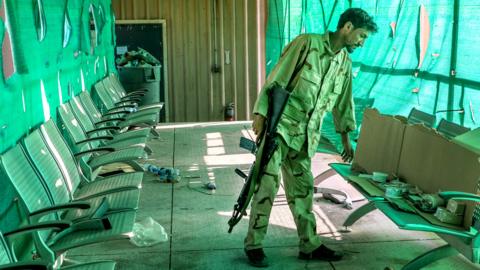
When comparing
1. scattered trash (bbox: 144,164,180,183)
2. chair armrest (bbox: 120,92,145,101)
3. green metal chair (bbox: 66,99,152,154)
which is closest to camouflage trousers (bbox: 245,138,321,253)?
green metal chair (bbox: 66,99,152,154)

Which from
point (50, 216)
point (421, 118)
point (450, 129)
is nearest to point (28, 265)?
point (50, 216)

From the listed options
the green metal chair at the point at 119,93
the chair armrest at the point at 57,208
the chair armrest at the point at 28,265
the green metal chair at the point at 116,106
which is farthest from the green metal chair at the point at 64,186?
the green metal chair at the point at 119,93

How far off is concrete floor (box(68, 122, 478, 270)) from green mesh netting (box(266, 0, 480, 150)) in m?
0.97

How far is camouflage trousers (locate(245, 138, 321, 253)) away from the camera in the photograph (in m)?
4.33

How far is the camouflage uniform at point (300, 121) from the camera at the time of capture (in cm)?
427

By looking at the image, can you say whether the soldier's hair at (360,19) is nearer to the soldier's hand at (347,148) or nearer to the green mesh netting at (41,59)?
the soldier's hand at (347,148)

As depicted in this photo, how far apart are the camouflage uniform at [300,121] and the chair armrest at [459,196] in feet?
3.20

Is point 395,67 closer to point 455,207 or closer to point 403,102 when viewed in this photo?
point 403,102

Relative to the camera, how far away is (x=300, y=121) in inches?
170

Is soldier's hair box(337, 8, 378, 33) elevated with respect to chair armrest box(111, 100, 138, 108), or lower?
elevated

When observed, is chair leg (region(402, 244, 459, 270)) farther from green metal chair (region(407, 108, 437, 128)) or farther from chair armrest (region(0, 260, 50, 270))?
chair armrest (region(0, 260, 50, 270))

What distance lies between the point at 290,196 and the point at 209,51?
8.16m

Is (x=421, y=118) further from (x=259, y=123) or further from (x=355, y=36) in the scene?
(x=259, y=123)

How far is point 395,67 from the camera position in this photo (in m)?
5.53
